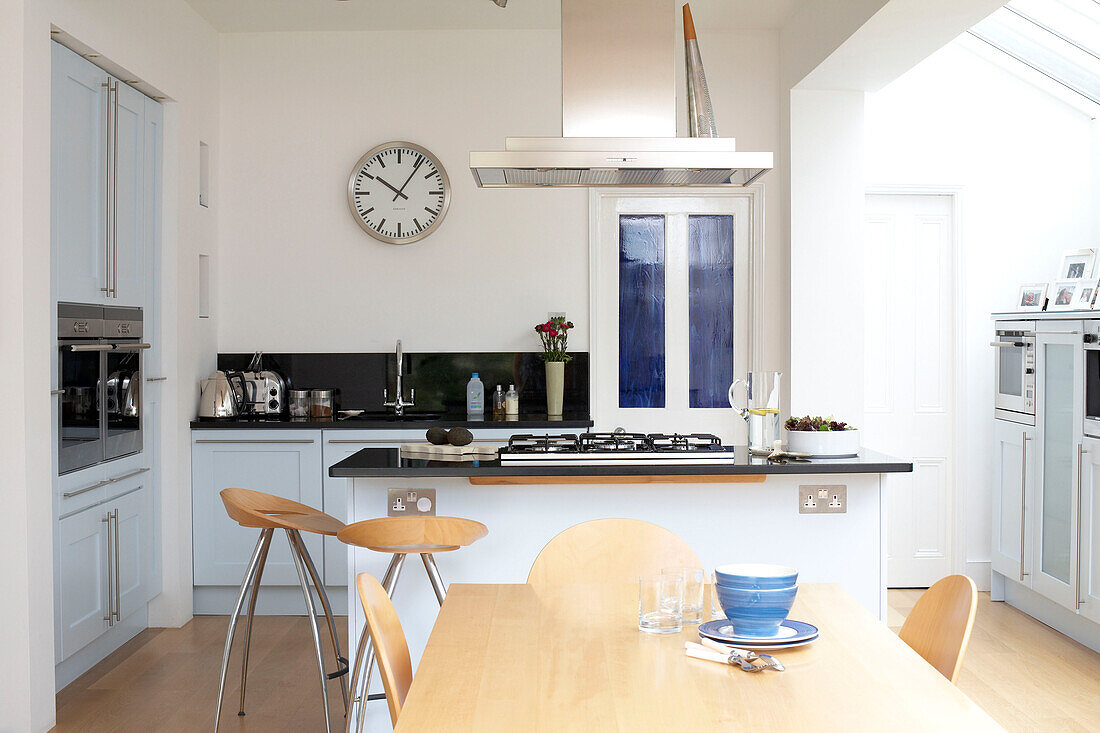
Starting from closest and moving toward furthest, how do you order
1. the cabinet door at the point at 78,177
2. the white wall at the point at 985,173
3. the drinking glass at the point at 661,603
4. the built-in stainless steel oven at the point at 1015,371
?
the drinking glass at the point at 661,603, the cabinet door at the point at 78,177, the built-in stainless steel oven at the point at 1015,371, the white wall at the point at 985,173

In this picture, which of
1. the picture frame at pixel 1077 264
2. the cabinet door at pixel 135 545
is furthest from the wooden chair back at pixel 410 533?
the picture frame at pixel 1077 264

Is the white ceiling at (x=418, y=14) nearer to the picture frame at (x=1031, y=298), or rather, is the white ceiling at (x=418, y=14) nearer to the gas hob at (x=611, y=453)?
the picture frame at (x=1031, y=298)

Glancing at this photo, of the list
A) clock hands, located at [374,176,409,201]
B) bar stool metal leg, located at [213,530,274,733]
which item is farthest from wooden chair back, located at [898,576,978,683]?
clock hands, located at [374,176,409,201]

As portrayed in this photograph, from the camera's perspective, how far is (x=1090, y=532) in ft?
13.8

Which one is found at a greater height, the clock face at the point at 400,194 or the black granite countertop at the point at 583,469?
the clock face at the point at 400,194

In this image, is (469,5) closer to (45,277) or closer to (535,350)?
(535,350)

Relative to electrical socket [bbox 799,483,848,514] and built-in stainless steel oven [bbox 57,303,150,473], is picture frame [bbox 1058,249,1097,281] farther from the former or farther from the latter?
built-in stainless steel oven [bbox 57,303,150,473]

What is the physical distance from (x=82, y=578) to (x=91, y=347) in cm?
93

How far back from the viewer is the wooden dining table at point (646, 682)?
1412mm

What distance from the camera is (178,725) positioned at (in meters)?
3.41

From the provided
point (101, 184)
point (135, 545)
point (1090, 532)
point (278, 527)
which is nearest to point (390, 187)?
point (101, 184)

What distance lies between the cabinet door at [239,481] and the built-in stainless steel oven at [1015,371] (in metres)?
3.58

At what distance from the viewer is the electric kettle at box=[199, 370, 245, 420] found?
16.0 feet

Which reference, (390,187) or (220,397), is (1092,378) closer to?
(390,187)
